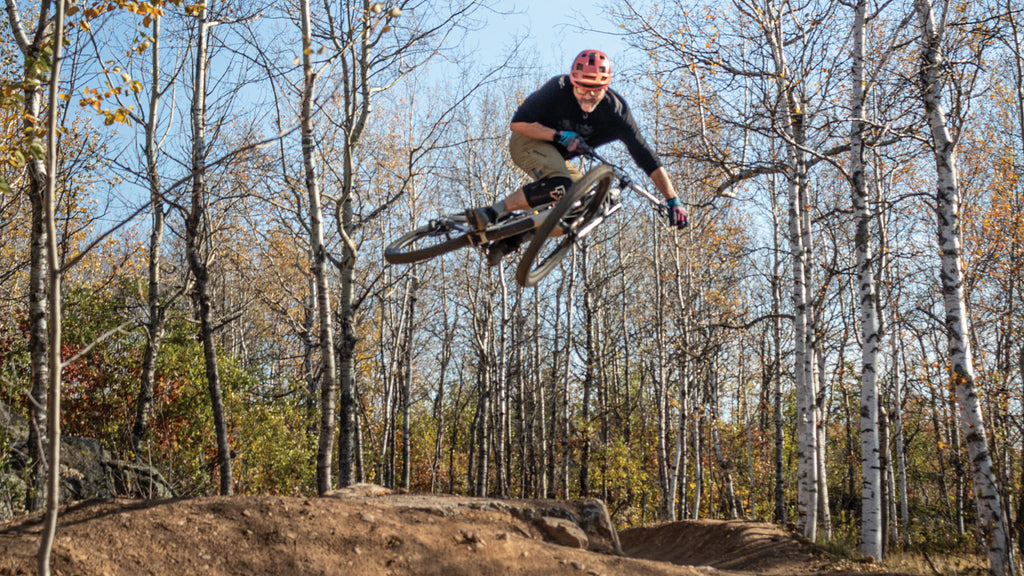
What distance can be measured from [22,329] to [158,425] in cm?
373

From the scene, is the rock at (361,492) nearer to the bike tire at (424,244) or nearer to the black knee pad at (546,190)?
the bike tire at (424,244)

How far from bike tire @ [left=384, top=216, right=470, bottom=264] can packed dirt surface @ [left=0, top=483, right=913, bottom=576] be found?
259 centimetres

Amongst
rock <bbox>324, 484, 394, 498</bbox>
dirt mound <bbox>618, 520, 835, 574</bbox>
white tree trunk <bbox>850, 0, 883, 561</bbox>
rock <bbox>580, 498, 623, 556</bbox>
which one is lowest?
dirt mound <bbox>618, 520, 835, 574</bbox>

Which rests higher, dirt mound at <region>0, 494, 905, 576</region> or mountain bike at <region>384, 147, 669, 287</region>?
mountain bike at <region>384, 147, 669, 287</region>

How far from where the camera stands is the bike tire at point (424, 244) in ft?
18.0

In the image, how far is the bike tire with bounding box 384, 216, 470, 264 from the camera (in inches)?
216

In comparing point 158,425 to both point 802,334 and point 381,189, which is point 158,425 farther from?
point 802,334

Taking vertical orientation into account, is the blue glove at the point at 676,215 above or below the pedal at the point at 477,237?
above

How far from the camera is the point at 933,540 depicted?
59.8ft

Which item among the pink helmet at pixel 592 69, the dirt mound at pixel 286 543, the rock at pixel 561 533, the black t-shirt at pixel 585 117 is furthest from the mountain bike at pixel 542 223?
the rock at pixel 561 533

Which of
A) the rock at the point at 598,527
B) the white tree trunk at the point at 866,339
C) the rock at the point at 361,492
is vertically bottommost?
the rock at the point at 598,527

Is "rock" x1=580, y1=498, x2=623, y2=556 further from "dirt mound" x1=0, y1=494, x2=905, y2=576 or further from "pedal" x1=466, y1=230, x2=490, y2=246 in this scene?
"pedal" x1=466, y1=230, x2=490, y2=246

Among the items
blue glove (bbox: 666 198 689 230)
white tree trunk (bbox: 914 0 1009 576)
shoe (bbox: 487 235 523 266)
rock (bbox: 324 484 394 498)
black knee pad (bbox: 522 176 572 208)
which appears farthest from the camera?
rock (bbox: 324 484 394 498)

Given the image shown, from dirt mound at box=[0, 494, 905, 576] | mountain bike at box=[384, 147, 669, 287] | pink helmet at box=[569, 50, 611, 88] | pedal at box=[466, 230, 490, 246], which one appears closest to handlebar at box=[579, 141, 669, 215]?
mountain bike at box=[384, 147, 669, 287]
